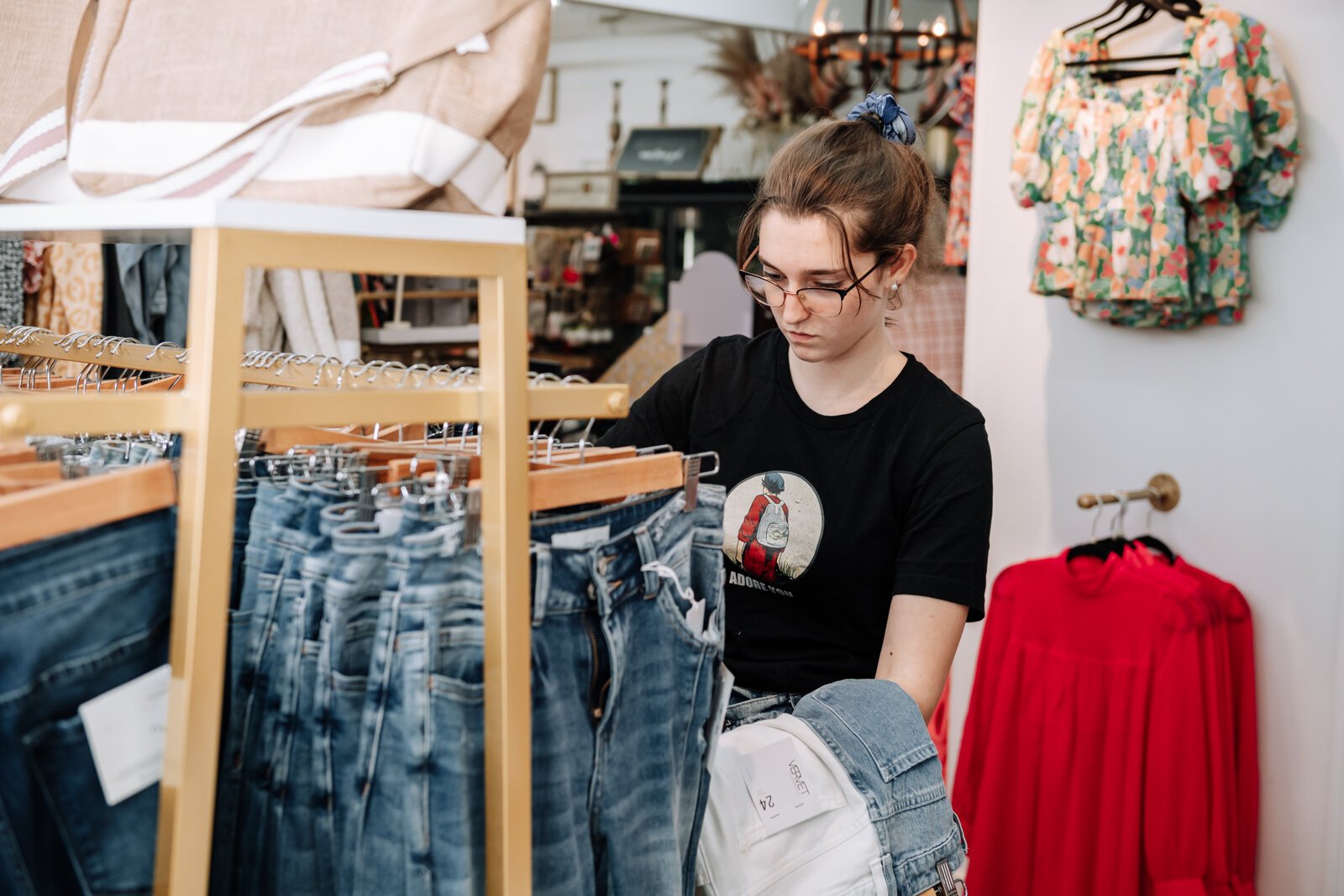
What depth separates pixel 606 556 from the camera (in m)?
1.01

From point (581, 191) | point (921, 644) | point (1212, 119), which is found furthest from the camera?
point (581, 191)

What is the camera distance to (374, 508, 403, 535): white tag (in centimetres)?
92

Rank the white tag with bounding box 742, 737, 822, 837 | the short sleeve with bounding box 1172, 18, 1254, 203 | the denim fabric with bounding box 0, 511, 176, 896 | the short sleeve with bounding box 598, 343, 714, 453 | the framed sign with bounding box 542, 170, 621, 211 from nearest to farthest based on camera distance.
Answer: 1. the denim fabric with bounding box 0, 511, 176, 896
2. the white tag with bounding box 742, 737, 822, 837
3. the short sleeve with bounding box 598, 343, 714, 453
4. the short sleeve with bounding box 1172, 18, 1254, 203
5. the framed sign with bounding box 542, 170, 621, 211

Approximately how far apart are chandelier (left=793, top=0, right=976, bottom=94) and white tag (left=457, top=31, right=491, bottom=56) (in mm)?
3495

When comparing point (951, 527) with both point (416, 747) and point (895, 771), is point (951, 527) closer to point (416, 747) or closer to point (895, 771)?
point (895, 771)

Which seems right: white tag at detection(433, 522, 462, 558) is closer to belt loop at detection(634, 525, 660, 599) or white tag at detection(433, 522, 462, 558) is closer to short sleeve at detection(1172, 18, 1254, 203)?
belt loop at detection(634, 525, 660, 599)

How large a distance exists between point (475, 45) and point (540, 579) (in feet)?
1.42

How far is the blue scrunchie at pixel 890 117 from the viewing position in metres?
1.79

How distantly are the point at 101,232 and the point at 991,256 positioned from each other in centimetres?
260

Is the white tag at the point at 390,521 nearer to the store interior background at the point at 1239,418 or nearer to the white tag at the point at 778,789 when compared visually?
the white tag at the point at 778,789

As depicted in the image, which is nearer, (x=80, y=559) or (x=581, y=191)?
(x=80, y=559)

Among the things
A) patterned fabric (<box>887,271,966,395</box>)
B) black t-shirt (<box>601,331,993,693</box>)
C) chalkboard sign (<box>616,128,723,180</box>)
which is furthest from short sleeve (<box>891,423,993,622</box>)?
chalkboard sign (<box>616,128,723,180</box>)

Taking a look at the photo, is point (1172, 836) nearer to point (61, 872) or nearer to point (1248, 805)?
point (1248, 805)

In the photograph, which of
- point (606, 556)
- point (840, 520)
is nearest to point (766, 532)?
point (840, 520)
